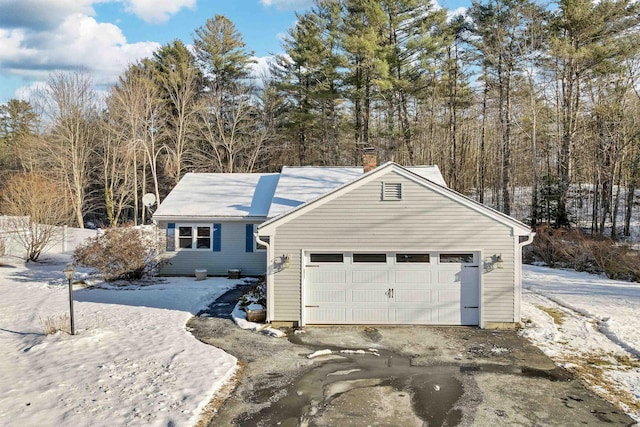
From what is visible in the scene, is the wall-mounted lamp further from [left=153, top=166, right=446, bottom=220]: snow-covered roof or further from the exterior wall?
[left=153, top=166, right=446, bottom=220]: snow-covered roof

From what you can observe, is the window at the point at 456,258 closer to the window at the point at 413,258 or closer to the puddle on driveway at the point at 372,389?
the window at the point at 413,258

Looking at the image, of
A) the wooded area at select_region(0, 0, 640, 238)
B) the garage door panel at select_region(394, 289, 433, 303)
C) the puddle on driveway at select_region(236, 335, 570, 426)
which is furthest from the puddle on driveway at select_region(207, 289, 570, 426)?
the wooded area at select_region(0, 0, 640, 238)

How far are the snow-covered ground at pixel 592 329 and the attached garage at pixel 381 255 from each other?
1.64m

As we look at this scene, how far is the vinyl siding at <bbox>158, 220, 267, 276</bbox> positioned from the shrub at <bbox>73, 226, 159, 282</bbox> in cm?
114

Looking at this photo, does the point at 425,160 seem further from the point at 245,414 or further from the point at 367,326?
the point at 245,414

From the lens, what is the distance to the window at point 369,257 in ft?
35.1

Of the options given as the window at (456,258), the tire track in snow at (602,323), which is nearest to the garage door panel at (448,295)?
the window at (456,258)

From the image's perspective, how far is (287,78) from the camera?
106 ft

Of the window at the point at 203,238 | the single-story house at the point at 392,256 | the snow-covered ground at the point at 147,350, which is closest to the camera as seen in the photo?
the snow-covered ground at the point at 147,350

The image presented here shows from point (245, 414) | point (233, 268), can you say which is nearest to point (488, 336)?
point (245, 414)

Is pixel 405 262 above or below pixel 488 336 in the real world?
above

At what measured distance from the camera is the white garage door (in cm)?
1053

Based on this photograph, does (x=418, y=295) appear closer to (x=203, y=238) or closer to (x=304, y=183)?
(x=304, y=183)

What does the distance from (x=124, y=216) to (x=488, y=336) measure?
32415 millimetres
